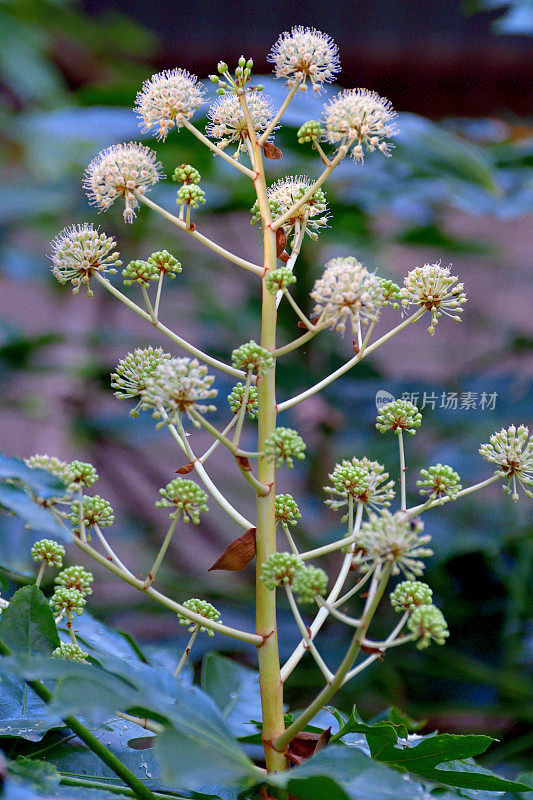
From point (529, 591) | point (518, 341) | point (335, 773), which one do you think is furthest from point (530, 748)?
point (335, 773)

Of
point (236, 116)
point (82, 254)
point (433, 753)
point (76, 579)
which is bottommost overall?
point (433, 753)

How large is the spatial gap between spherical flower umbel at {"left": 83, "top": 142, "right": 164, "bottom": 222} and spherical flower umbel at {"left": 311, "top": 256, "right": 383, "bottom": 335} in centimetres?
15

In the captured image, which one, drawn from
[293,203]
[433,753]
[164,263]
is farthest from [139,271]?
[433,753]

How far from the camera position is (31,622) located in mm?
497

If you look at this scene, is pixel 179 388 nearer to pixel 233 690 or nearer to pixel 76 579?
pixel 76 579

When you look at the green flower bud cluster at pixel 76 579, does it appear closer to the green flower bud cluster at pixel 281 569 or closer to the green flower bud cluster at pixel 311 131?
the green flower bud cluster at pixel 281 569

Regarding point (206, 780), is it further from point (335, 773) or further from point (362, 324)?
point (362, 324)

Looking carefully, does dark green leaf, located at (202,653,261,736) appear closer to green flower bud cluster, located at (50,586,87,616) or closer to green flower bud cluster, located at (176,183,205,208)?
green flower bud cluster, located at (50,586,87,616)

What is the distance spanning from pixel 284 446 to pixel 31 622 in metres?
0.21

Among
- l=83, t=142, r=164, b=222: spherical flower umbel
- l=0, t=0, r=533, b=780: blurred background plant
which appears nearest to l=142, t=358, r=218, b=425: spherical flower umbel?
l=83, t=142, r=164, b=222: spherical flower umbel

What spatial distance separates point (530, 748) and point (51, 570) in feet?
3.86

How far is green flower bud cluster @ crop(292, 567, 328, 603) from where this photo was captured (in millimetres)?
A: 408

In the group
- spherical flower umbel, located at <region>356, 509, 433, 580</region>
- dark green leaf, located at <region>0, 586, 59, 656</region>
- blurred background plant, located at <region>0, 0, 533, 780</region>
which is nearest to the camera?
spherical flower umbel, located at <region>356, 509, 433, 580</region>

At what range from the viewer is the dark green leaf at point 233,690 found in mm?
638
